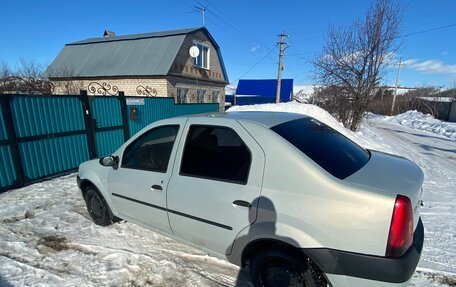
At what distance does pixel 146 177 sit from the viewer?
2854 mm

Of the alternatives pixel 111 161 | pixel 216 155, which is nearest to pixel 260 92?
pixel 111 161

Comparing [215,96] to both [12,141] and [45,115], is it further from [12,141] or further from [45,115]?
[12,141]

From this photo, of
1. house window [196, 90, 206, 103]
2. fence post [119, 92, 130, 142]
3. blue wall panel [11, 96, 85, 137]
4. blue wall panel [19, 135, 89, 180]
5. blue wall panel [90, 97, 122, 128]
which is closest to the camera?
blue wall panel [11, 96, 85, 137]

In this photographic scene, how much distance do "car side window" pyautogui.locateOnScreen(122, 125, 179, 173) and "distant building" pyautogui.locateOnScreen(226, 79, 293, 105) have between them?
29.3 meters

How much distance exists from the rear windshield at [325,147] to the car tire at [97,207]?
272 cm

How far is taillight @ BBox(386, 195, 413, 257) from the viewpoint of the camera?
169cm

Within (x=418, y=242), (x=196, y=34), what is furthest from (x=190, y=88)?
(x=418, y=242)

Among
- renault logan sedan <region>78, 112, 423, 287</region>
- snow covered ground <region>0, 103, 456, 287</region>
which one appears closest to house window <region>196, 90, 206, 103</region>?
snow covered ground <region>0, 103, 456, 287</region>

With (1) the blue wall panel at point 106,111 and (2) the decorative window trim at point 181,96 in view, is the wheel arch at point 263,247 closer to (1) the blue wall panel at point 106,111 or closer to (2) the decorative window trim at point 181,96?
(1) the blue wall panel at point 106,111

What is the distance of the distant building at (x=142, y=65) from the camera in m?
15.7

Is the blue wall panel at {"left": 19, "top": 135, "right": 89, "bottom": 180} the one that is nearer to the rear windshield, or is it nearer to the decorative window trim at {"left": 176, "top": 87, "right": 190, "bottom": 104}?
the rear windshield

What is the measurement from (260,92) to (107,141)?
91.5ft

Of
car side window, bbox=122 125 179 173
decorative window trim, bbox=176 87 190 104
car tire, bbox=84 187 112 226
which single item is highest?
decorative window trim, bbox=176 87 190 104

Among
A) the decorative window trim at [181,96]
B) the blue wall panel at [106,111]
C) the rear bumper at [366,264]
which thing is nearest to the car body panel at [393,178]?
the rear bumper at [366,264]
